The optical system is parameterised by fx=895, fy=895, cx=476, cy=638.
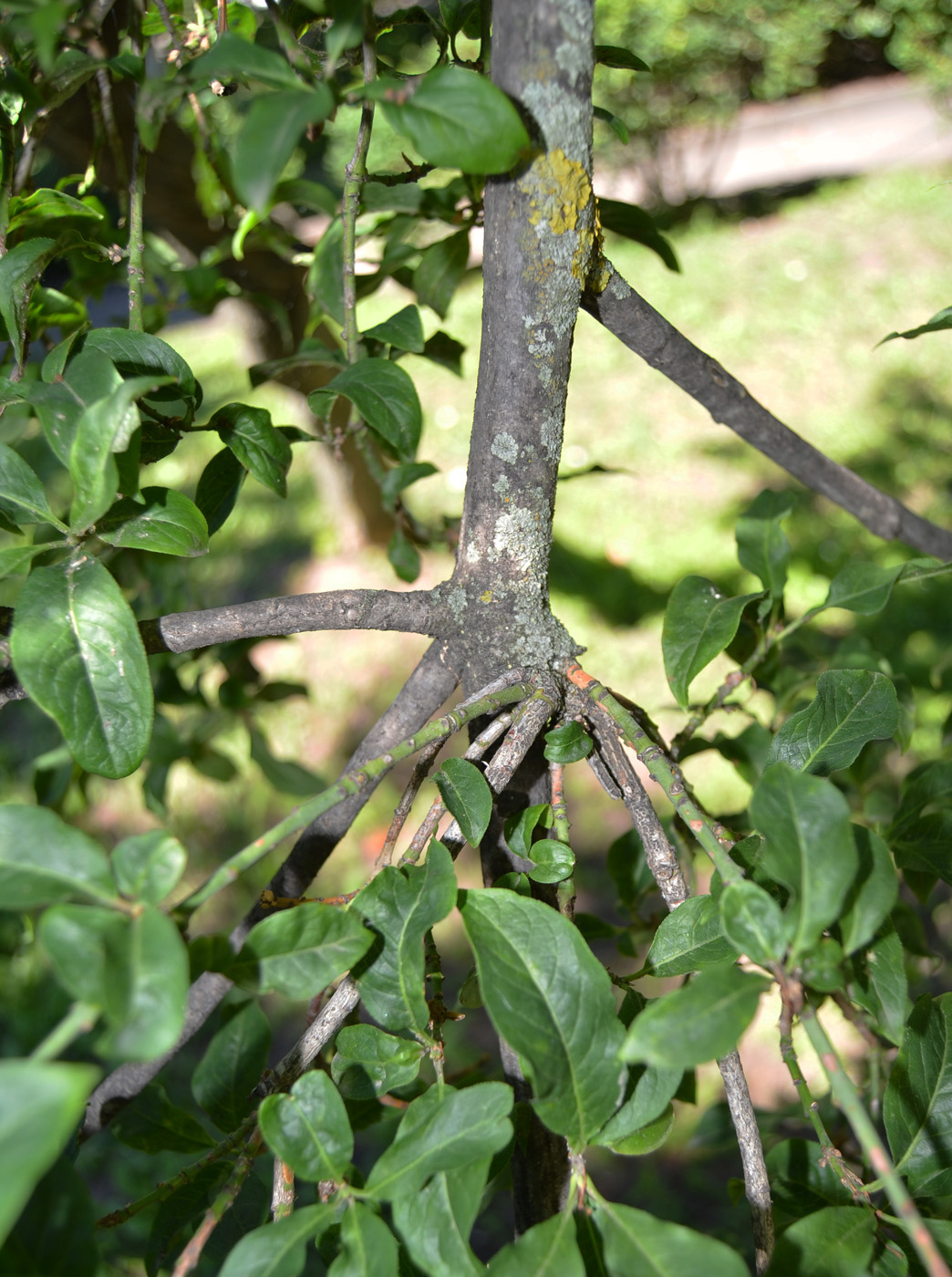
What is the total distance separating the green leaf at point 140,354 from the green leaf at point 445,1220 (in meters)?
0.57

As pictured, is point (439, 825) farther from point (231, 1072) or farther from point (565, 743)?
point (231, 1072)

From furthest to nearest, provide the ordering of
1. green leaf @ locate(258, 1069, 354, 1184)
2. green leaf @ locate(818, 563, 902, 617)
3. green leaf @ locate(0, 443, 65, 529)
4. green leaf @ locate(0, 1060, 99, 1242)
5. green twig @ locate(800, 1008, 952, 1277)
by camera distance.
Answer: green leaf @ locate(818, 563, 902, 617) → green leaf @ locate(0, 443, 65, 529) → green leaf @ locate(258, 1069, 354, 1184) → green twig @ locate(800, 1008, 952, 1277) → green leaf @ locate(0, 1060, 99, 1242)

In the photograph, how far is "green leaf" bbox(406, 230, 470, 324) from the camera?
1019 mm

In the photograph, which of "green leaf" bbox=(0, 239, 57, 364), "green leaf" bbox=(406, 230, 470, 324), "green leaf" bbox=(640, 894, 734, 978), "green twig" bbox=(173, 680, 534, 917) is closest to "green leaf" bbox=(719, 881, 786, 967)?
"green leaf" bbox=(640, 894, 734, 978)

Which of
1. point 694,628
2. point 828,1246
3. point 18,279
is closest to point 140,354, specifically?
point 18,279

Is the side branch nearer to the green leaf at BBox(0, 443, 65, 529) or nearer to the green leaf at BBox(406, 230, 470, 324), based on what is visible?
the green leaf at BBox(406, 230, 470, 324)

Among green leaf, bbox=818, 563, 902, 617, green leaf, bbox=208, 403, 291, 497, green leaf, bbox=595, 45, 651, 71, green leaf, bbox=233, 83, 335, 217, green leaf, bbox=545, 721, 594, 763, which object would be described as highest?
green leaf, bbox=595, 45, 651, 71

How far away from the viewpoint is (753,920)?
0.46 meters

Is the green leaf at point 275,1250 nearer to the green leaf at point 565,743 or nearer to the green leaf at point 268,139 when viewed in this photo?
the green leaf at point 565,743

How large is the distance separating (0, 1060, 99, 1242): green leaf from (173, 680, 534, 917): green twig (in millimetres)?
116

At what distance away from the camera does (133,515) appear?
652mm

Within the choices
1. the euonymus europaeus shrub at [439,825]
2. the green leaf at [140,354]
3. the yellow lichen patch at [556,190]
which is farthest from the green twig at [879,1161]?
the green leaf at [140,354]

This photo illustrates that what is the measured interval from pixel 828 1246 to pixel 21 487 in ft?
2.30

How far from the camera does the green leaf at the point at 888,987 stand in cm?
68
